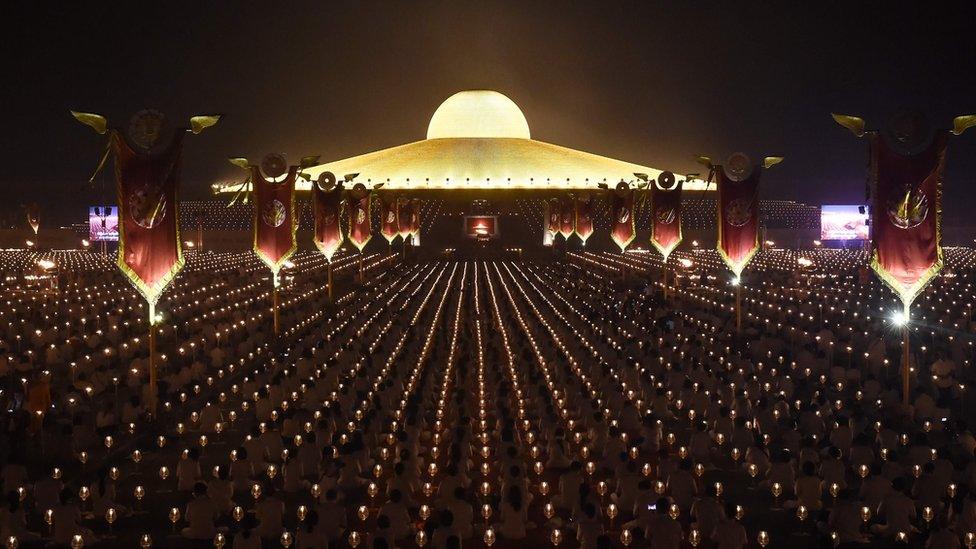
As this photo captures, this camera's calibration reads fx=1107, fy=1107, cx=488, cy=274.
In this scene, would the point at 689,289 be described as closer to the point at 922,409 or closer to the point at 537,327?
the point at 537,327

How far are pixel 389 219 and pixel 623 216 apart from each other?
14.9 m

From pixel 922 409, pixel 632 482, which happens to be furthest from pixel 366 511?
pixel 922 409

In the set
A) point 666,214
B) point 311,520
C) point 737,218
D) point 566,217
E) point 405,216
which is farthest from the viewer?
point 405,216

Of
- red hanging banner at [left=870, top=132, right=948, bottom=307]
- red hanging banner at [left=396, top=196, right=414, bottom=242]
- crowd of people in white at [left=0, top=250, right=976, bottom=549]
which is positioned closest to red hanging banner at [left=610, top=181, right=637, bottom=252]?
crowd of people in white at [left=0, top=250, right=976, bottom=549]

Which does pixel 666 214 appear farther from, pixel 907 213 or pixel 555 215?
pixel 555 215

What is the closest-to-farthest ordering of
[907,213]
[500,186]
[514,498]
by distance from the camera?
[514,498] < [907,213] < [500,186]

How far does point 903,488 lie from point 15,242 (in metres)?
80.0

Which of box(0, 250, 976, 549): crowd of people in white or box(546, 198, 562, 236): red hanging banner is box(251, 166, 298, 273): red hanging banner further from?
box(546, 198, 562, 236): red hanging banner

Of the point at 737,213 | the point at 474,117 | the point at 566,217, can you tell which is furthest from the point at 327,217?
the point at 474,117

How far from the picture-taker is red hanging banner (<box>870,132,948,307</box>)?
58.7 ft

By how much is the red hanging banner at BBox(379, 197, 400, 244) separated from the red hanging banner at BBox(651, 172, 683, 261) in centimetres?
2041

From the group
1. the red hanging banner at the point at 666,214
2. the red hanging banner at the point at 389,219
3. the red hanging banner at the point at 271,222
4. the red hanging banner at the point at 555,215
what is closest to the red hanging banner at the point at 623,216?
the red hanging banner at the point at 666,214

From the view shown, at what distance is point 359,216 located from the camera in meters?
42.5

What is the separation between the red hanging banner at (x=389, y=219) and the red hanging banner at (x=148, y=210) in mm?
34257
